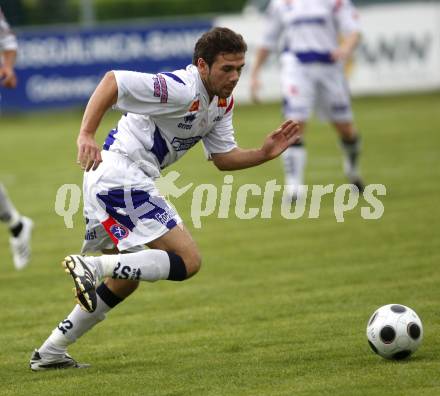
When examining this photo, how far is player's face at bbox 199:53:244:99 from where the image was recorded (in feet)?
19.4

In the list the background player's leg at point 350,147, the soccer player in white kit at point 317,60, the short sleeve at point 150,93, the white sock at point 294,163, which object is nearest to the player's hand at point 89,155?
the short sleeve at point 150,93

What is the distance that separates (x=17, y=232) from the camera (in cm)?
959

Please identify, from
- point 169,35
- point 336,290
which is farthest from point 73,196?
point 169,35

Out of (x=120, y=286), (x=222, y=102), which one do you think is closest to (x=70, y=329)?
(x=120, y=286)

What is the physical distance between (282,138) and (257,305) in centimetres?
190

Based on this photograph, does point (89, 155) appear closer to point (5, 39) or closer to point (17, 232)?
point (17, 232)

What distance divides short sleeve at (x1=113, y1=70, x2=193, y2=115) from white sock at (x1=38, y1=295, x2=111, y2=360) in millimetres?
1150

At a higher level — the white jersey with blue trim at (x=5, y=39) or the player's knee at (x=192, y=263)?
the white jersey with blue trim at (x=5, y=39)

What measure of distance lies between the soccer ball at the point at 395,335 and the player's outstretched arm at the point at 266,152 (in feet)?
3.79

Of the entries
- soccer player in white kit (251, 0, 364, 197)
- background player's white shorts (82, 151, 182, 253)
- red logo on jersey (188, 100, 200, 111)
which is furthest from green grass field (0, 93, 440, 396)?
red logo on jersey (188, 100, 200, 111)

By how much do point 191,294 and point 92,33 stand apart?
17.0 metres

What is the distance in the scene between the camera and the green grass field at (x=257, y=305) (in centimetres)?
576

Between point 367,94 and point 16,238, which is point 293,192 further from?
point 367,94

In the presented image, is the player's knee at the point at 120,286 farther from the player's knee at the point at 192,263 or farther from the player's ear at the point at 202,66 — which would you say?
the player's ear at the point at 202,66
